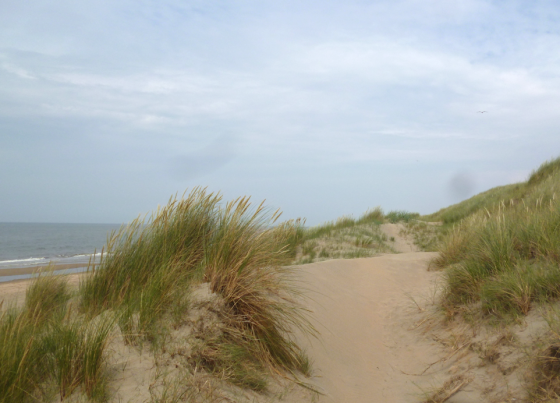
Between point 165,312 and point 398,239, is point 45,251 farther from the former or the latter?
point 165,312

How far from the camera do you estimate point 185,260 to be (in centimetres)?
448

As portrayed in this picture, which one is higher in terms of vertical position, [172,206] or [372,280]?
[172,206]

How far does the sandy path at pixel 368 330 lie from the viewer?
4.01 metres

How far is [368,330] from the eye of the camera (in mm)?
5566

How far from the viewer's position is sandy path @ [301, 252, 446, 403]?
4.01 m

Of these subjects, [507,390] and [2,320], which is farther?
[507,390]

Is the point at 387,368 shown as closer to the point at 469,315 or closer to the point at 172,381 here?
the point at 469,315

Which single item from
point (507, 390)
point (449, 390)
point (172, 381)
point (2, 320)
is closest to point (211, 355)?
point (172, 381)

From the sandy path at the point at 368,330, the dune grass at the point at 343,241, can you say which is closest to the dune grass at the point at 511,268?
the sandy path at the point at 368,330

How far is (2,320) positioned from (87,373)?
812 millimetres

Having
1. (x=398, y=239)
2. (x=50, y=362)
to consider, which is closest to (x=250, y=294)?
(x=50, y=362)

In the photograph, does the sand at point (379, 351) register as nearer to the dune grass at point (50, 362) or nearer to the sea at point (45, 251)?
the dune grass at point (50, 362)

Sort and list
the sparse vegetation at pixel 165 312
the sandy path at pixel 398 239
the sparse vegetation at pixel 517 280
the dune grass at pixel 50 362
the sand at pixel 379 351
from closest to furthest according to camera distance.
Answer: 1. the dune grass at pixel 50 362
2. the sparse vegetation at pixel 165 312
3. the sparse vegetation at pixel 517 280
4. the sand at pixel 379 351
5. the sandy path at pixel 398 239

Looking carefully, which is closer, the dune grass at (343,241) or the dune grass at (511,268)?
the dune grass at (511,268)
